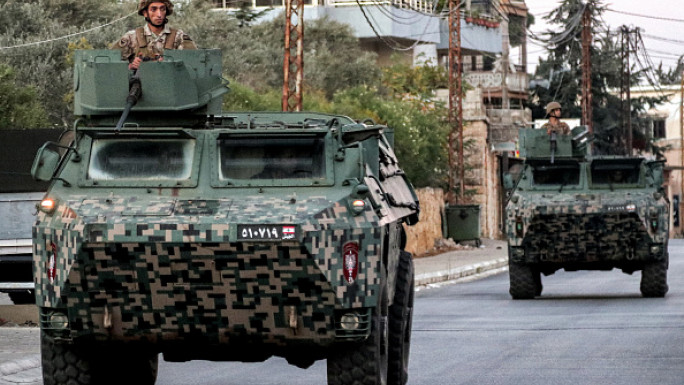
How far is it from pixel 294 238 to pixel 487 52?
69.7 metres

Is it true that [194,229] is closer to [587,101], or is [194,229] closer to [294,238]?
[294,238]

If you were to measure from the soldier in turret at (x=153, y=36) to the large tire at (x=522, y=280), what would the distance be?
11.7m

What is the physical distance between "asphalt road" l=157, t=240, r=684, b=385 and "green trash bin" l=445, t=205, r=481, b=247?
18.1 meters

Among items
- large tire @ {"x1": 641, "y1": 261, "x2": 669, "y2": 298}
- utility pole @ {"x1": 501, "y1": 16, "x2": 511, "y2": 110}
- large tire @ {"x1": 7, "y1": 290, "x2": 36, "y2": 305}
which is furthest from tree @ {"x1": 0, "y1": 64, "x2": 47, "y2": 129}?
utility pole @ {"x1": 501, "y1": 16, "x2": 511, "y2": 110}

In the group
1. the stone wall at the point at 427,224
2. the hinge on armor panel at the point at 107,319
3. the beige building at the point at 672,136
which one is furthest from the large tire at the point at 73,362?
the beige building at the point at 672,136

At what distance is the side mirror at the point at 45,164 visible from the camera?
33.4ft

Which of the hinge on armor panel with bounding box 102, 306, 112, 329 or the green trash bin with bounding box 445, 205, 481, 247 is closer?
the hinge on armor panel with bounding box 102, 306, 112, 329

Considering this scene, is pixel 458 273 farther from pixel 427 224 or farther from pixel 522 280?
pixel 427 224

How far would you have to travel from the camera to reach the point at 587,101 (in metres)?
59.3

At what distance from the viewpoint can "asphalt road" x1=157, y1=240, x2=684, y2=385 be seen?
12.1 meters

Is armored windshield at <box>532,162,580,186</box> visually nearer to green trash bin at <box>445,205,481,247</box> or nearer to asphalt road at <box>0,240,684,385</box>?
asphalt road at <box>0,240,684,385</box>

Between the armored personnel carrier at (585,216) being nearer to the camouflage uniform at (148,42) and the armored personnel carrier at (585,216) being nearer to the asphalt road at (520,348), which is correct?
the asphalt road at (520,348)

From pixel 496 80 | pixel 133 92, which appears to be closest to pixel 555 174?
pixel 133 92

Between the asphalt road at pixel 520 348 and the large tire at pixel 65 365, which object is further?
the asphalt road at pixel 520 348
